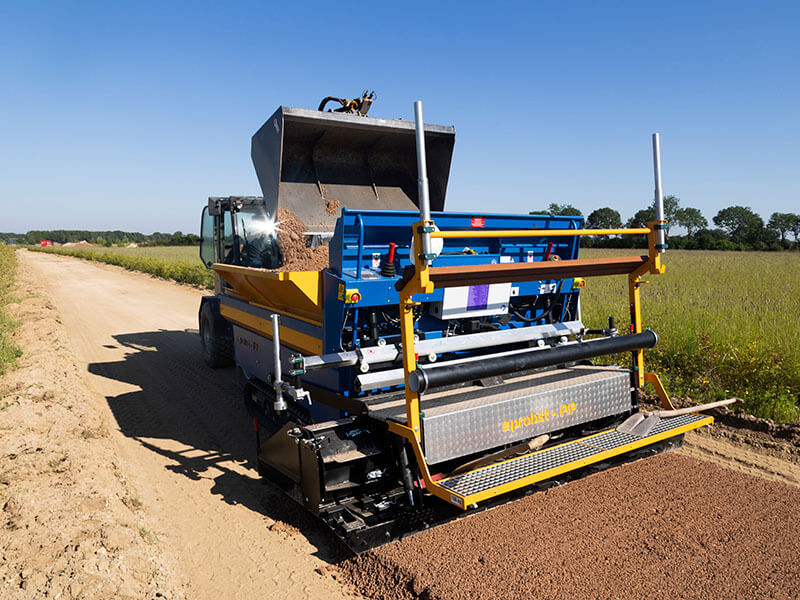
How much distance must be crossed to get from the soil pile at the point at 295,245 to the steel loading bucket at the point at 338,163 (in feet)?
0.40

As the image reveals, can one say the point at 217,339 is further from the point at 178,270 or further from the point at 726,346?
the point at 178,270

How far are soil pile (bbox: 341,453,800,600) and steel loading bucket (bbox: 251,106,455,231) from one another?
11.5 ft

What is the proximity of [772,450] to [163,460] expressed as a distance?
5.56 metres

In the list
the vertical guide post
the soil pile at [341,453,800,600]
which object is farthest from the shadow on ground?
the vertical guide post

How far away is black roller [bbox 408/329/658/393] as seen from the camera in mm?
3221

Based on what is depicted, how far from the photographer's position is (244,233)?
21.8 feet

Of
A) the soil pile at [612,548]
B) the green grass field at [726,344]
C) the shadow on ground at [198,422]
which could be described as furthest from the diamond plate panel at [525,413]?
the green grass field at [726,344]

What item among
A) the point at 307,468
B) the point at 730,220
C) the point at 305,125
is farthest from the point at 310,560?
the point at 730,220

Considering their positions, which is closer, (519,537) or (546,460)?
(519,537)

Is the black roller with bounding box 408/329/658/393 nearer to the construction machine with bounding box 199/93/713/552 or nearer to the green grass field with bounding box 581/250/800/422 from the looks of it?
the construction machine with bounding box 199/93/713/552

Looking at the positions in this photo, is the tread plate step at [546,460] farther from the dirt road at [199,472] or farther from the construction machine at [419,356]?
the dirt road at [199,472]

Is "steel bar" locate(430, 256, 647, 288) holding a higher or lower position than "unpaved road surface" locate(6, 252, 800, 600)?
higher

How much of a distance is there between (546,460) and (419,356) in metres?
1.18

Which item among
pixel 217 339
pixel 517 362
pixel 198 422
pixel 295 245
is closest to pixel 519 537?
pixel 517 362
